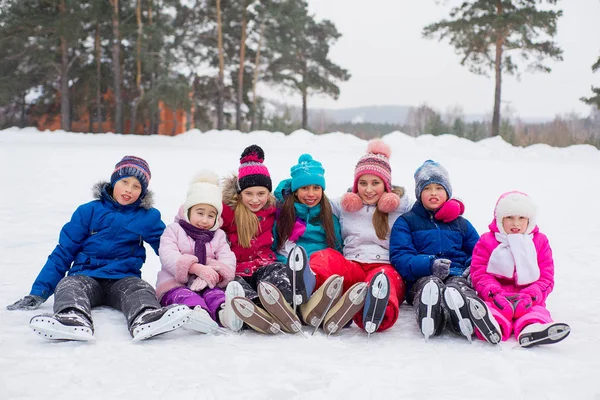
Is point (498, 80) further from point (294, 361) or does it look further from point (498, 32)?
point (294, 361)

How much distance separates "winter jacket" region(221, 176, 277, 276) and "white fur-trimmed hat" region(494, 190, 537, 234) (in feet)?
4.91

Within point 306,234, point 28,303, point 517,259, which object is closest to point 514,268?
point 517,259

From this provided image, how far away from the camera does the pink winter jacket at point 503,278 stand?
10.4 ft

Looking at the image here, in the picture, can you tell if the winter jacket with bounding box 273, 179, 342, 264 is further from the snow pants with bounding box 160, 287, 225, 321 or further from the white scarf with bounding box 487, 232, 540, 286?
the white scarf with bounding box 487, 232, 540, 286

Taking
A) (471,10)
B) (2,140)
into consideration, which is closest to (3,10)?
(2,140)

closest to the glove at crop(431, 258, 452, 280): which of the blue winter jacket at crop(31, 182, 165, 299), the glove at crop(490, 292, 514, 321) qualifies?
the glove at crop(490, 292, 514, 321)

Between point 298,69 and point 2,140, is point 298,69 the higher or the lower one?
the higher one

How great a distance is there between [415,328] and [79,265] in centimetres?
210

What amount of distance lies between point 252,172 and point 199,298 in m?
1.04

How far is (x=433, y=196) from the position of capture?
368 centimetres

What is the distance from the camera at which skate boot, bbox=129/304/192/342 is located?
282 centimetres

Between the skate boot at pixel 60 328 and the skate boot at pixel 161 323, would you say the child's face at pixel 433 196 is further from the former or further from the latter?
the skate boot at pixel 60 328

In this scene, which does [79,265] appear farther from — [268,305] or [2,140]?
[2,140]

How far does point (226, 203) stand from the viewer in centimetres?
383
